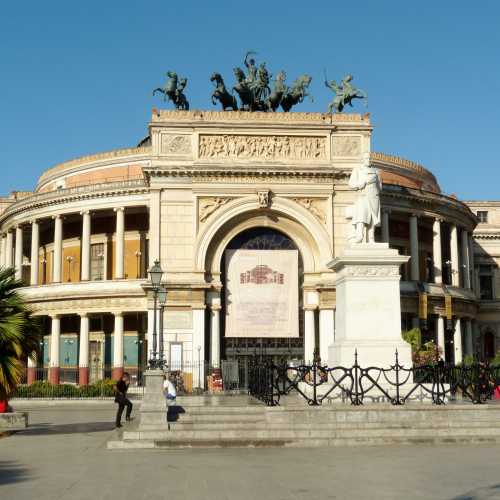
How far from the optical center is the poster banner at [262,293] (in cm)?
4725

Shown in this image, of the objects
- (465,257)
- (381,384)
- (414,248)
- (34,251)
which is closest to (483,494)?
(381,384)

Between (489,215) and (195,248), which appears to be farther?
(489,215)

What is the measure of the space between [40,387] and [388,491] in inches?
1391

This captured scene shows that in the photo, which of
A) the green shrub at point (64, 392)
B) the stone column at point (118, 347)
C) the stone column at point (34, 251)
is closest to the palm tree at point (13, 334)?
the green shrub at point (64, 392)

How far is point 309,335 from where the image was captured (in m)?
46.9

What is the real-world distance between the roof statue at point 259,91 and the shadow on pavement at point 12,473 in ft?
119

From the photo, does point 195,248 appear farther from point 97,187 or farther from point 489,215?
point 489,215

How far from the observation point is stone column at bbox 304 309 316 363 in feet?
153

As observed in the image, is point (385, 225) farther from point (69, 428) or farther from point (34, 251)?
point (69, 428)

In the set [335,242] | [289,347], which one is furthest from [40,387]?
[335,242]

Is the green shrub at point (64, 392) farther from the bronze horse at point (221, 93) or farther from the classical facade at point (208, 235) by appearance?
the bronze horse at point (221, 93)

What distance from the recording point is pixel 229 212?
154ft

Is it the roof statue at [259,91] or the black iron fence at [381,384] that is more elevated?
the roof statue at [259,91]

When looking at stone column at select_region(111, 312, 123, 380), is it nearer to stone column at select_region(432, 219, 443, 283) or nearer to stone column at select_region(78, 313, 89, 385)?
stone column at select_region(78, 313, 89, 385)
